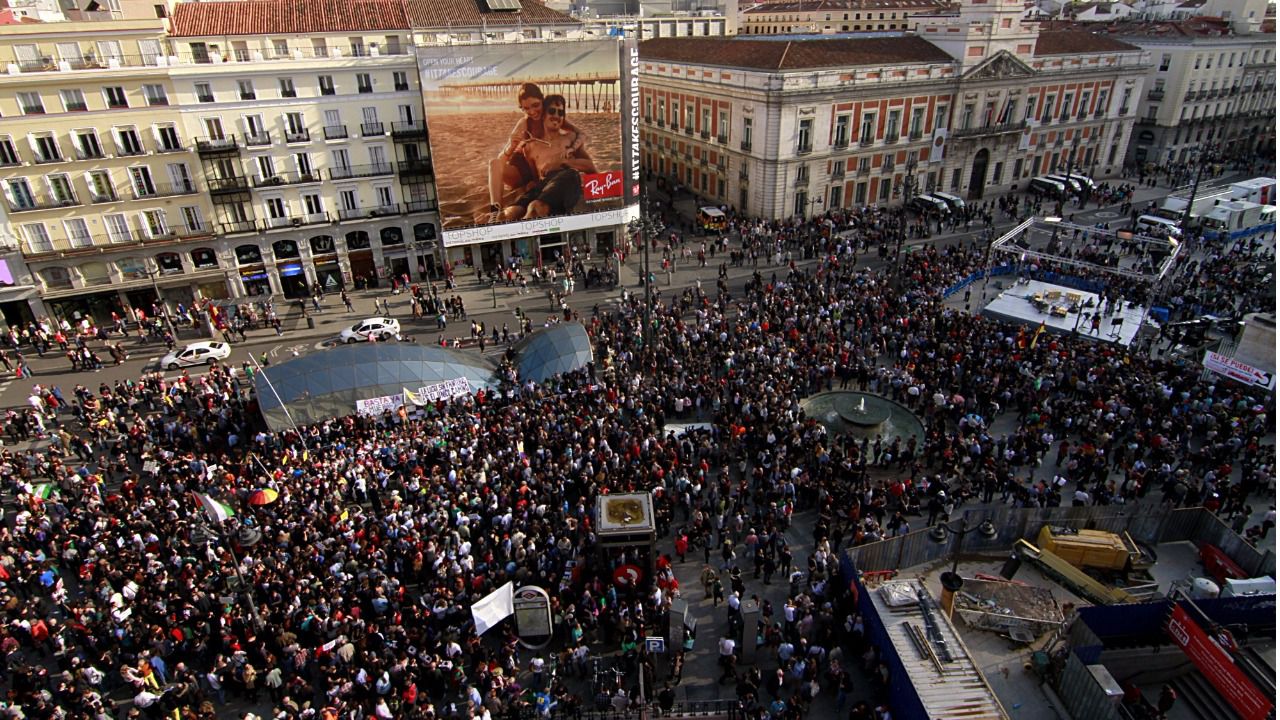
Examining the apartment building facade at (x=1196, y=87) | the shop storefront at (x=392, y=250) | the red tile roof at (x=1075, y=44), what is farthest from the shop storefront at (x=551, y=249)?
the apartment building facade at (x=1196, y=87)

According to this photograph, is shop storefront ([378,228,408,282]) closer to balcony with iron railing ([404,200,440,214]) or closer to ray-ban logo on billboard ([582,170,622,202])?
balcony with iron railing ([404,200,440,214])

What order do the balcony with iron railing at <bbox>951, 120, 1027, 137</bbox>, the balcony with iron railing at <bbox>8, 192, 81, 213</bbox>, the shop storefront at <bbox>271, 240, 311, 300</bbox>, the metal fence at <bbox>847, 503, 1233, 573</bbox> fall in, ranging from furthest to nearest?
the balcony with iron railing at <bbox>951, 120, 1027, 137</bbox> → the shop storefront at <bbox>271, 240, 311, 300</bbox> → the balcony with iron railing at <bbox>8, 192, 81, 213</bbox> → the metal fence at <bbox>847, 503, 1233, 573</bbox>

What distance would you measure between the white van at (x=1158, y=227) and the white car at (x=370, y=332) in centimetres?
4444

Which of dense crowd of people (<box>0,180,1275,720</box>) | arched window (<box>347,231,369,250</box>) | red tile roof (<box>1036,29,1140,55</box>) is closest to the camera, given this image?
dense crowd of people (<box>0,180,1275,720</box>)

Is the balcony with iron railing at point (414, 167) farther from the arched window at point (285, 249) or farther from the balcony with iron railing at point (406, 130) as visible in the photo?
the arched window at point (285, 249)

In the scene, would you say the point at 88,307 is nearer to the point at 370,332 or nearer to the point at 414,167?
the point at 370,332

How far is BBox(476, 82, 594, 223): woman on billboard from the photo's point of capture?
39125 millimetres

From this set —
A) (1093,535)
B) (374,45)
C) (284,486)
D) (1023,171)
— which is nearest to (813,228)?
(1023,171)

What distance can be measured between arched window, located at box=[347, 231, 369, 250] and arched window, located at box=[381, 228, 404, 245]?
37.2 inches

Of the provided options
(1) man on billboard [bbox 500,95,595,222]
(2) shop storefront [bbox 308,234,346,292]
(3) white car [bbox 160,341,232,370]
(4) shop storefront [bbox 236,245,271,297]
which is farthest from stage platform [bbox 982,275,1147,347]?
(4) shop storefront [bbox 236,245,271,297]

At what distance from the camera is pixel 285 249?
1565 inches

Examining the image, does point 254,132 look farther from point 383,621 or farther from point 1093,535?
point 1093,535

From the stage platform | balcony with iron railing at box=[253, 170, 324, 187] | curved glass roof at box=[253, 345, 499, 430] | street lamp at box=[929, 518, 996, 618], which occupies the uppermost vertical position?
balcony with iron railing at box=[253, 170, 324, 187]

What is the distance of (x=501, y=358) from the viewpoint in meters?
31.6
